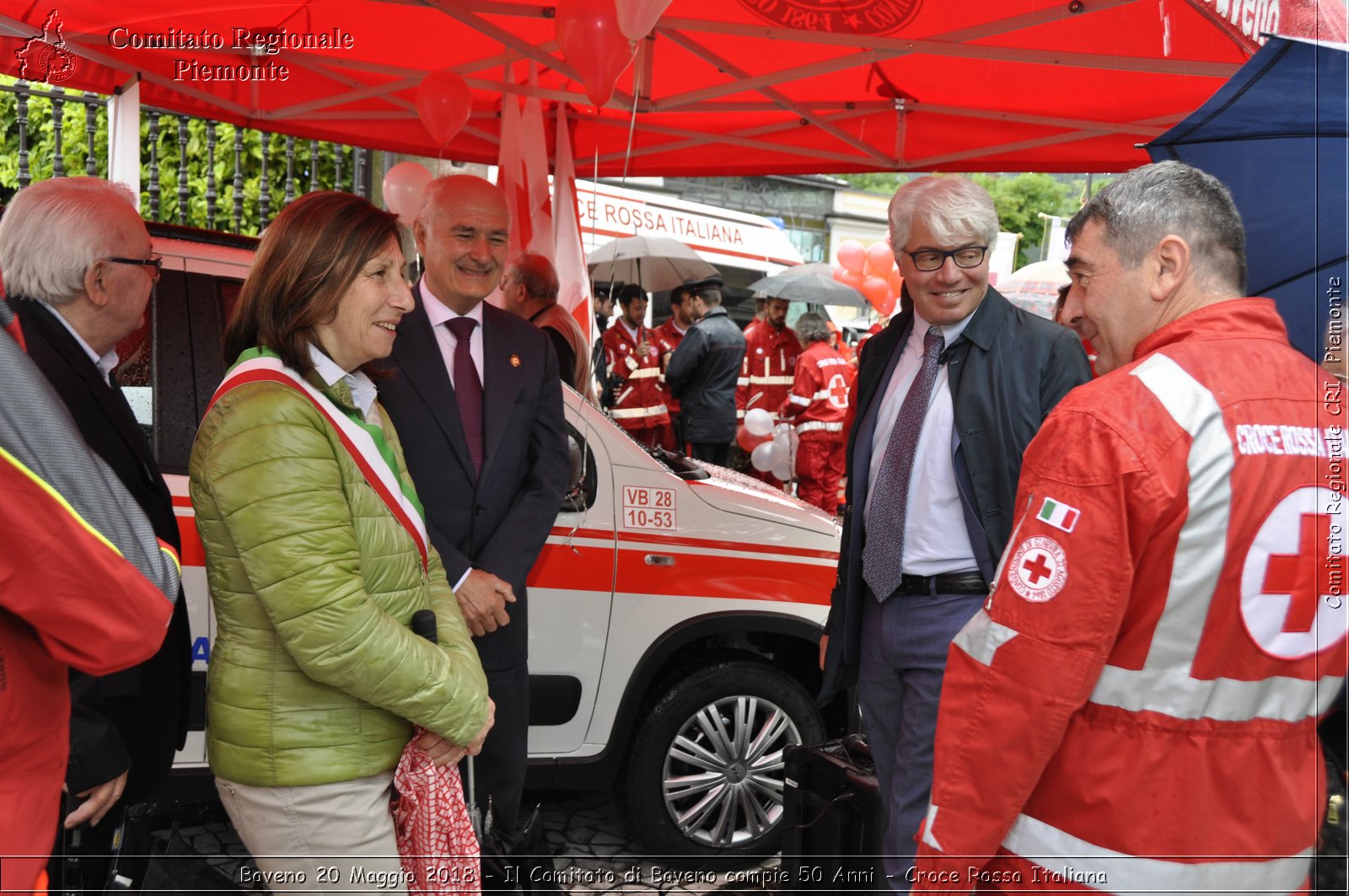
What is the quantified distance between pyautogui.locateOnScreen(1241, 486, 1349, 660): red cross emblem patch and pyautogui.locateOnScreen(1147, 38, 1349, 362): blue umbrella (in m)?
0.52

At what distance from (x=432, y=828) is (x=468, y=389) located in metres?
1.47

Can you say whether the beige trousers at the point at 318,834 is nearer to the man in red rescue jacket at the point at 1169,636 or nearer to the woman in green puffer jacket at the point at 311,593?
the woman in green puffer jacket at the point at 311,593

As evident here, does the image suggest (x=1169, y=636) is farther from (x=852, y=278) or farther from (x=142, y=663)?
(x=852, y=278)

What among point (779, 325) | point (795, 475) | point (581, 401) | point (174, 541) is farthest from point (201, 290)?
point (779, 325)

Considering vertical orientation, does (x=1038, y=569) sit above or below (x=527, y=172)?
below

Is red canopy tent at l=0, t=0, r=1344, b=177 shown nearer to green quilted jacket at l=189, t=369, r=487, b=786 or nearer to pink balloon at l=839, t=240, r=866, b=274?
green quilted jacket at l=189, t=369, r=487, b=786

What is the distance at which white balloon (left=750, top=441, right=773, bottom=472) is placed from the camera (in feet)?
37.2

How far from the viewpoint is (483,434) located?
3387 mm

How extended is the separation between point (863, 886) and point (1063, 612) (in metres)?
1.95

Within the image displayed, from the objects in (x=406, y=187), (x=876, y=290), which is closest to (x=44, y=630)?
(x=406, y=187)

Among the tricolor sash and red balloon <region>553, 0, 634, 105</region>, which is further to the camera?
red balloon <region>553, 0, 634, 105</region>

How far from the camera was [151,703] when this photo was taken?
2.42m

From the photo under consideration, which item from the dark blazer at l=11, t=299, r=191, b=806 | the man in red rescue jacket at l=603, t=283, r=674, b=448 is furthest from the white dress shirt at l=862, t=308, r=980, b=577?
the man in red rescue jacket at l=603, t=283, r=674, b=448

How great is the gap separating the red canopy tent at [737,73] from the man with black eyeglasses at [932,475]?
1.80 meters
